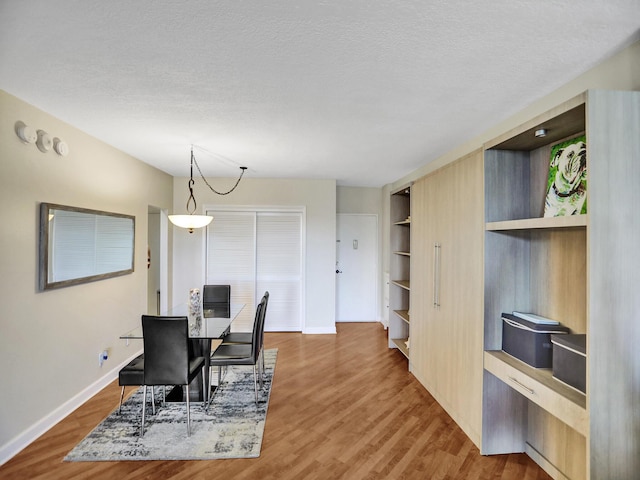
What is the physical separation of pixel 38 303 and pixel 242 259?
9.48 feet

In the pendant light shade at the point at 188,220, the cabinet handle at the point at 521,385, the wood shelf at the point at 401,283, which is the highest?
the pendant light shade at the point at 188,220

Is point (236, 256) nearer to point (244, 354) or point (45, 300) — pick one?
point (244, 354)

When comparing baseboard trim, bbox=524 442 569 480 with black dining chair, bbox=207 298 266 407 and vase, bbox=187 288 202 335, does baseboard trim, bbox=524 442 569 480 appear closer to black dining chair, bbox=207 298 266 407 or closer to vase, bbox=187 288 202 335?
black dining chair, bbox=207 298 266 407

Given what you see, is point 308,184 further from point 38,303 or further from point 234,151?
point 38,303

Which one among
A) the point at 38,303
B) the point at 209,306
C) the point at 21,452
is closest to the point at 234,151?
the point at 209,306

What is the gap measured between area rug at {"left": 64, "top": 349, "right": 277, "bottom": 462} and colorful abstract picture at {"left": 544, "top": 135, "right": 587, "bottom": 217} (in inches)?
101

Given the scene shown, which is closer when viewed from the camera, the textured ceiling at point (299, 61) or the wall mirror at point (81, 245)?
the textured ceiling at point (299, 61)

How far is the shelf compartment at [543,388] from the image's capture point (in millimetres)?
1472

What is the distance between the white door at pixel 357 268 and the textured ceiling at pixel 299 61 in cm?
300

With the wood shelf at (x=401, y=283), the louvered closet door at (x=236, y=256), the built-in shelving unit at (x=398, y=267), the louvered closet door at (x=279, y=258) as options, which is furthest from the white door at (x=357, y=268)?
the louvered closet door at (x=236, y=256)

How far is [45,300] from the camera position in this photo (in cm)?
251

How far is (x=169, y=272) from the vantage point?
4.91 m

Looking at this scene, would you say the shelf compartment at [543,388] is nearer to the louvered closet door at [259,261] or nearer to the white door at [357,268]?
the louvered closet door at [259,261]

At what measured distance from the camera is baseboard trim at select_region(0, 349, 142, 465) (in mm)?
2168
